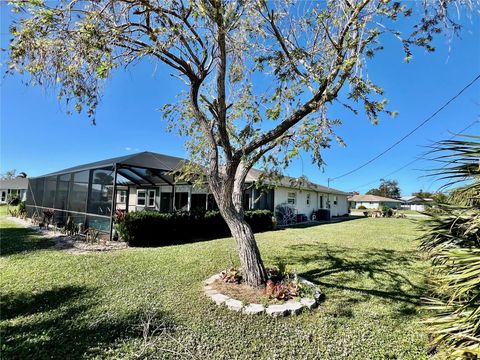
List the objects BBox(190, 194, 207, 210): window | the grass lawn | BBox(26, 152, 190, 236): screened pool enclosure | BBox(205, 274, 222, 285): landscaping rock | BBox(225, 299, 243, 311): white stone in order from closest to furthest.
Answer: the grass lawn < BBox(225, 299, 243, 311): white stone < BBox(205, 274, 222, 285): landscaping rock < BBox(26, 152, 190, 236): screened pool enclosure < BBox(190, 194, 207, 210): window

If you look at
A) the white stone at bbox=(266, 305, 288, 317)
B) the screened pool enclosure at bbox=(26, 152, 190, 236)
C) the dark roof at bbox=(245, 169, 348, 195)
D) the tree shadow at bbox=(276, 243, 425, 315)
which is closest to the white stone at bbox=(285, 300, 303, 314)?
the white stone at bbox=(266, 305, 288, 317)

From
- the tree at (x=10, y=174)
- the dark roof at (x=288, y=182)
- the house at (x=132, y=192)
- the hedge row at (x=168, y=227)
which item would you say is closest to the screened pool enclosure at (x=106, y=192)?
the house at (x=132, y=192)

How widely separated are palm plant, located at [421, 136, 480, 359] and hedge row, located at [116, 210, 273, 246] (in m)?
8.74

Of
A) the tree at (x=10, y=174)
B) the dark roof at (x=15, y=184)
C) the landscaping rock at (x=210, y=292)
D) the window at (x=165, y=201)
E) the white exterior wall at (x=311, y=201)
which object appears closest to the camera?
the landscaping rock at (x=210, y=292)

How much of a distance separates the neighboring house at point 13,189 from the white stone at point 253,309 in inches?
1899

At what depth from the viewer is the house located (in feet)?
35.3

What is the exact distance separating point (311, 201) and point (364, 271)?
53.8 feet

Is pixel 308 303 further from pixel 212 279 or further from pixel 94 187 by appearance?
pixel 94 187

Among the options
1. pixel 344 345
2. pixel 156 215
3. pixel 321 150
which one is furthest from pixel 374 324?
pixel 156 215

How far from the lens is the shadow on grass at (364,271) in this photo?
5109mm

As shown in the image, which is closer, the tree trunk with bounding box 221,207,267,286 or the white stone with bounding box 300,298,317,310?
the white stone with bounding box 300,298,317,310

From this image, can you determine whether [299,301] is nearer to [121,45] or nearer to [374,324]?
[374,324]

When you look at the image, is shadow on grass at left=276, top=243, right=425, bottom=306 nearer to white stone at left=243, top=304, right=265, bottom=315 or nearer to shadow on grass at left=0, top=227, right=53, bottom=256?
white stone at left=243, top=304, right=265, bottom=315

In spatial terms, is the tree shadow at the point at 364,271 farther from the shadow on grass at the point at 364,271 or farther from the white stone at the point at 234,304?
the white stone at the point at 234,304
